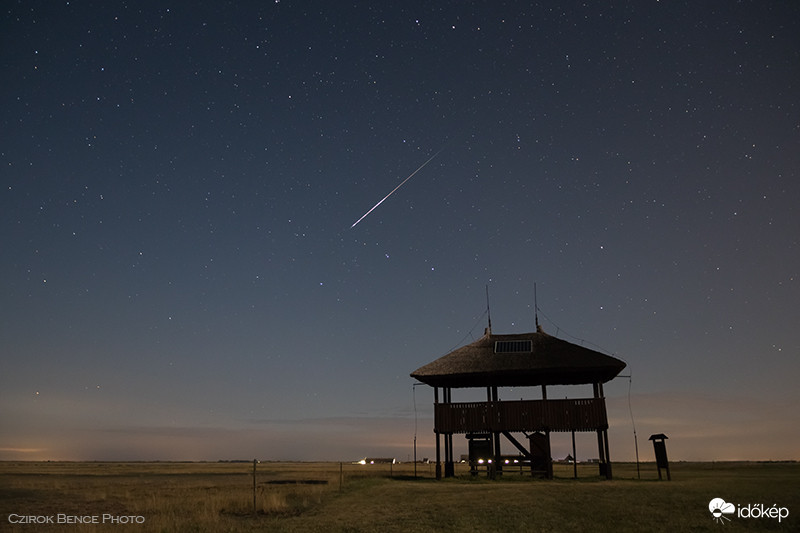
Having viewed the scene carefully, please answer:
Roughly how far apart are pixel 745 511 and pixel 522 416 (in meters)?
16.4

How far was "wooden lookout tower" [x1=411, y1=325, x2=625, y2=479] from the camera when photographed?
31.4 meters

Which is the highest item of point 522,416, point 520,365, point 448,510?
point 520,365

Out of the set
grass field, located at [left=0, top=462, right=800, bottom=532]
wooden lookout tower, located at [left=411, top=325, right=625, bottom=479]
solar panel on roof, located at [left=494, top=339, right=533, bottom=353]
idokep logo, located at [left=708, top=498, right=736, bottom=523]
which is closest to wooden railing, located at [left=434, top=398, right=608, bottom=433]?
wooden lookout tower, located at [left=411, top=325, right=625, bottom=479]

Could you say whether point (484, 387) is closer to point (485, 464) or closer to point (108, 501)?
point (485, 464)

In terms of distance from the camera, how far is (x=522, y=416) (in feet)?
106

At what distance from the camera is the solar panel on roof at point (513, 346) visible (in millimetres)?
34000

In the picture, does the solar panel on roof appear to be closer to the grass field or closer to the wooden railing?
the wooden railing

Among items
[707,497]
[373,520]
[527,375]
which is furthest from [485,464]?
[373,520]

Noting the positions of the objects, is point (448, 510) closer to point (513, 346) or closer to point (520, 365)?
point (520, 365)

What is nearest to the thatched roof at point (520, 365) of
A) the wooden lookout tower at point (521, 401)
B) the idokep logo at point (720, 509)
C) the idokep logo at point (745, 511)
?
the wooden lookout tower at point (521, 401)

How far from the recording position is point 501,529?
49.4 feet

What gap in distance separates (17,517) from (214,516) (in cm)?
787

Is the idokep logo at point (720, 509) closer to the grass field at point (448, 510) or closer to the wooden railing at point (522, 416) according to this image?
the grass field at point (448, 510)

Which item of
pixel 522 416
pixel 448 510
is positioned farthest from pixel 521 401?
pixel 448 510
